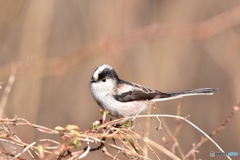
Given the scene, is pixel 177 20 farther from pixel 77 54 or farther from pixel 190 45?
pixel 77 54

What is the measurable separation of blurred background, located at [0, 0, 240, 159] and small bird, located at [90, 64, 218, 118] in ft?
4.01

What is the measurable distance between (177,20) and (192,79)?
41.7 inches

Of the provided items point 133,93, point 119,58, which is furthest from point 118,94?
point 119,58

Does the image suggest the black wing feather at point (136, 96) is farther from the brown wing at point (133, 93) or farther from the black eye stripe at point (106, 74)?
the black eye stripe at point (106, 74)

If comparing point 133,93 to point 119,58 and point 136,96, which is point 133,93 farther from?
point 119,58

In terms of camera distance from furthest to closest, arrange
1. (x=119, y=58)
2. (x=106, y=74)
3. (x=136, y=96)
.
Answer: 1. (x=119, y=58)
2. (x=136, y=96)
3. (x=106, y=74)

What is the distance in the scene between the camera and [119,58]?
5.50 m

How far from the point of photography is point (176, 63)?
19.0ft

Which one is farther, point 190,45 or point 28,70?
point 190,45

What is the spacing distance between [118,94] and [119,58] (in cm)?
183

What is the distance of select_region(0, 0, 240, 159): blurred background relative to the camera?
518cm

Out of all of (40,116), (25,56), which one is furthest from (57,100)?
(25,56)

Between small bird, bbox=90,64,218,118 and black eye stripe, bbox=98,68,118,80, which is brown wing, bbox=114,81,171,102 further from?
black eye stripe, bbox=98,68,118,80

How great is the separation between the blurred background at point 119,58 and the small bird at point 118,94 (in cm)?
122
